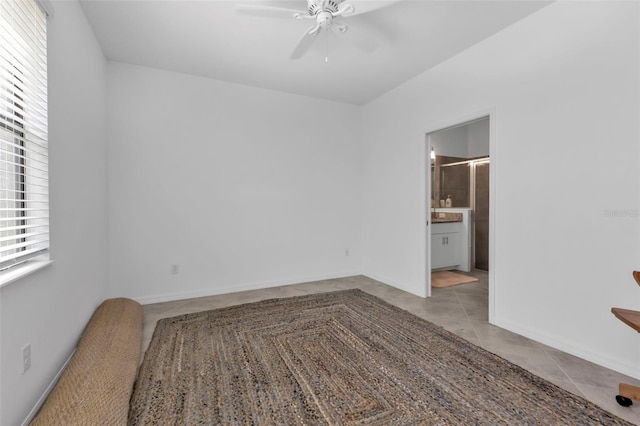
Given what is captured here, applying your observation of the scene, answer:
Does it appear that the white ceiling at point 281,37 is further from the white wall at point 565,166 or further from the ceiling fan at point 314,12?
the white wall at point 565,166

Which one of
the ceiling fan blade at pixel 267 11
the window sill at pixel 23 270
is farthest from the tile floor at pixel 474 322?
the ceiling fan blade at pixel 267 11

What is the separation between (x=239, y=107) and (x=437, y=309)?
3.49 metres

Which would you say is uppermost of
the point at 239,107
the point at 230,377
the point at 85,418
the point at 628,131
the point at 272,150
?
the point at 239,107

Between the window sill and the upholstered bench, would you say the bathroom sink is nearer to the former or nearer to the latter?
the upholstered bench

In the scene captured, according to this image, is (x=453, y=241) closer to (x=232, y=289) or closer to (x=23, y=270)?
(x=232, y=289)

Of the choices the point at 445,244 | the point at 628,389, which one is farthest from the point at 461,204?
the point at 628,389

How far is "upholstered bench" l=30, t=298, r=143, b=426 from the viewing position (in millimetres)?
1350

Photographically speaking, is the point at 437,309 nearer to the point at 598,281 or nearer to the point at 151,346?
the point at 598,281

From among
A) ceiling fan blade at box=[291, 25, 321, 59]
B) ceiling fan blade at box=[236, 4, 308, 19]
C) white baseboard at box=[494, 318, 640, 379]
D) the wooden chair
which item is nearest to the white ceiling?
ceiling fan blade at box=[291, 25, 321, 59]

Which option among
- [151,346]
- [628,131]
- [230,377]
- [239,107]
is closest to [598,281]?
[628,131]

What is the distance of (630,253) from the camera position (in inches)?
76.2

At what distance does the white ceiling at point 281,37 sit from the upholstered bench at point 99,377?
8.54ft

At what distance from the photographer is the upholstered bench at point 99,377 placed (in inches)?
53.1

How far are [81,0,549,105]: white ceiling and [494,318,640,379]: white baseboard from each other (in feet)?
8.82
